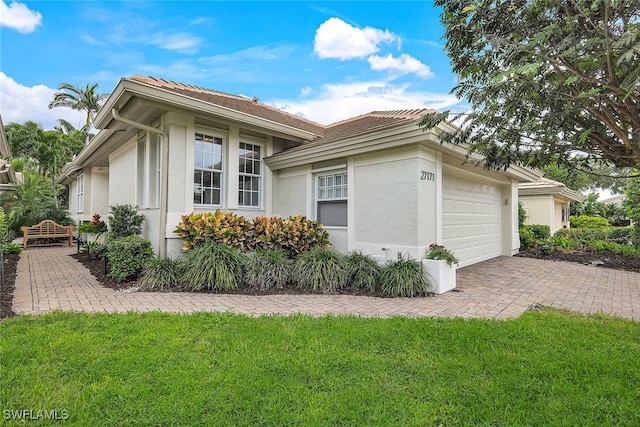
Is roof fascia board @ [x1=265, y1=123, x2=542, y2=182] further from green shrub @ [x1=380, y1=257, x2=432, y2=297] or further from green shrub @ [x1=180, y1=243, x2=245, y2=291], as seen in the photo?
green shrub @ [x1=180, y1=243, x2=245, y2=291]

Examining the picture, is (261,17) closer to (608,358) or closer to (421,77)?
(421,77)

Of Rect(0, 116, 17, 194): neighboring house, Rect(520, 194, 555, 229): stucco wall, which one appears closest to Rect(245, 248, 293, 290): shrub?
Rect(0, 116, 17, 194): neighboring house

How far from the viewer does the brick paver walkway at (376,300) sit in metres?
4.62

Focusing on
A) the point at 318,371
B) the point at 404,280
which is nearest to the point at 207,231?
the point at 404,280

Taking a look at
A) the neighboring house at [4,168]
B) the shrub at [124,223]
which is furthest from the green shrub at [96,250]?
the neighboring house at [4,168]

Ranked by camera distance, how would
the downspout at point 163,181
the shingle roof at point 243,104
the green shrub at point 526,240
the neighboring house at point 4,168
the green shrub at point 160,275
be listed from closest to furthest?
the green shrub at point 160,275 < the downspout at point 163,181 < the shingle roof at point 243,104 < the neighboring house at point 4,168 < the green shrub at point 526,240

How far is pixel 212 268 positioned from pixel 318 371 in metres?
3.60

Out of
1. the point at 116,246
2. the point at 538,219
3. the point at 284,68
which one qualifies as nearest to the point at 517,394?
the point at 116,246

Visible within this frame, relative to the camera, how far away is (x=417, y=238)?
6219mm

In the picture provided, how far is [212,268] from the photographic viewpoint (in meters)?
5.81

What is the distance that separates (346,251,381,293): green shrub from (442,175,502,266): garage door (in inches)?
98.4

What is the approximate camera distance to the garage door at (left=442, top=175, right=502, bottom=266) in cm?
→ 802

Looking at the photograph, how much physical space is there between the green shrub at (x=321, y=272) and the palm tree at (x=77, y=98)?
26673mm

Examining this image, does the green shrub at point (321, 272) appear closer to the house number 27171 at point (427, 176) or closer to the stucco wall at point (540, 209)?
the house number 27171 at point (427, 176)
